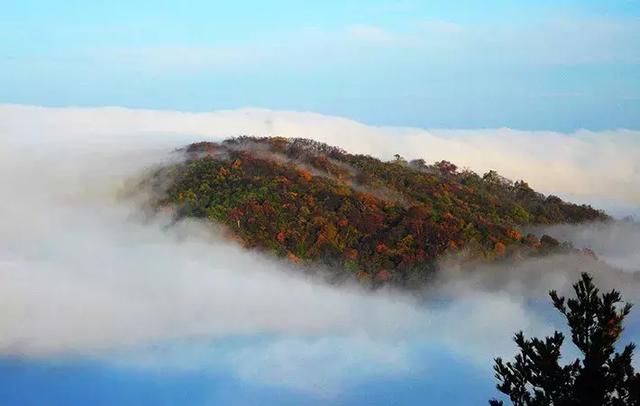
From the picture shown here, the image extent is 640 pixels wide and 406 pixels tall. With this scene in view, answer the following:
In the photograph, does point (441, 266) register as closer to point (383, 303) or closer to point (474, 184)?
point (383, 303)

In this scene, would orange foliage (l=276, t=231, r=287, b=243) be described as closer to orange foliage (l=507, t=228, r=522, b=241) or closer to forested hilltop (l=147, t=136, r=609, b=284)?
forested hilltop (l=147, t=136, r=609, b=284)

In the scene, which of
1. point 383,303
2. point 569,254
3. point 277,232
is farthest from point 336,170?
point 569,254

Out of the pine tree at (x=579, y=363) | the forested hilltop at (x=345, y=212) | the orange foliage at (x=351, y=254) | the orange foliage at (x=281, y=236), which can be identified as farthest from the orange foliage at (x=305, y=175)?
the pine tree at (x=579, y=363)

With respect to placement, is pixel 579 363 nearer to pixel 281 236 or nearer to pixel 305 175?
pixel 281 236

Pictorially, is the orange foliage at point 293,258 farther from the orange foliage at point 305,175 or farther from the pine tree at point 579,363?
the pine tree at point 579,363

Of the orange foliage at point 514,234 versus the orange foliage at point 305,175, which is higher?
the orange foliage at point 305,175
